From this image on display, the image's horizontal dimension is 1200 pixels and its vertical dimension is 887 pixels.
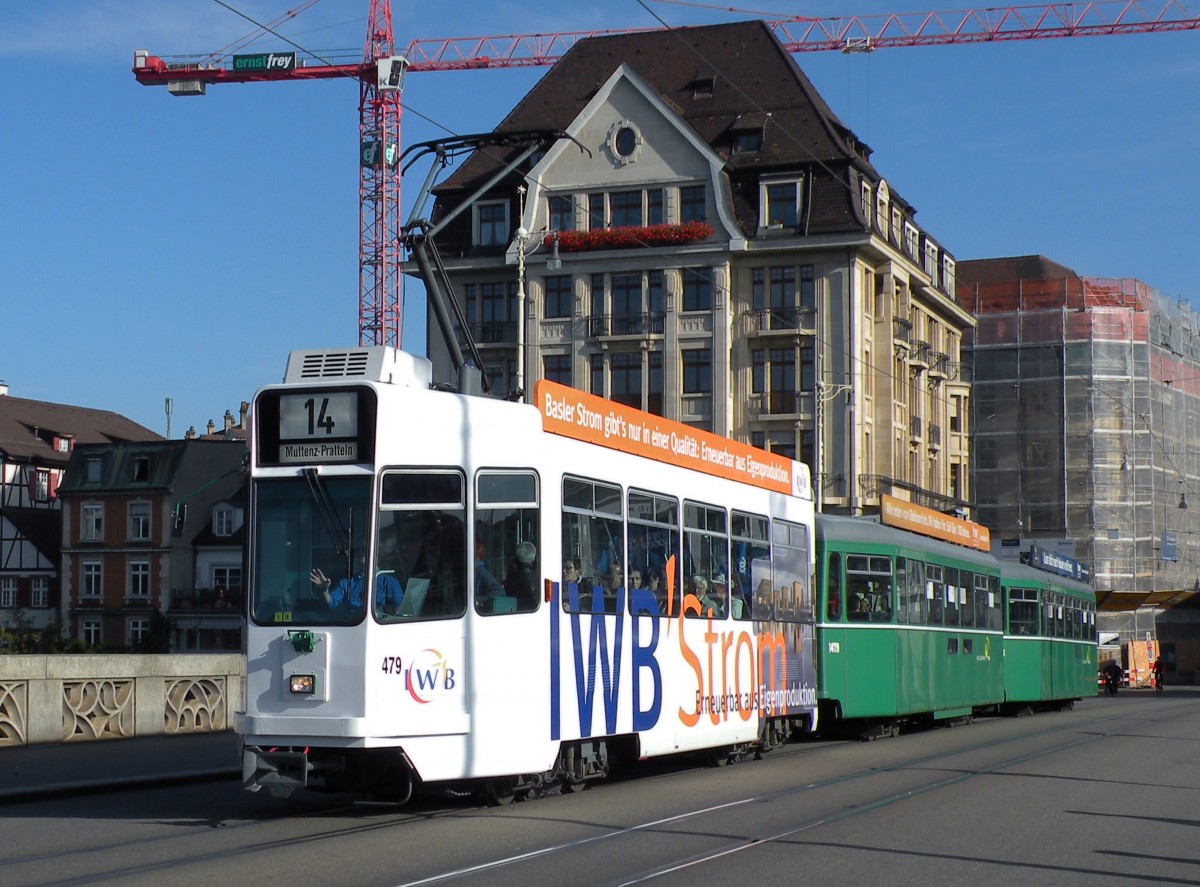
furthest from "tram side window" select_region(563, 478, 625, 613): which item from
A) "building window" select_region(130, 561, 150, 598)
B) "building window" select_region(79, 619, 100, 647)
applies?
"building window" select_region(79, 619, 100, 647)

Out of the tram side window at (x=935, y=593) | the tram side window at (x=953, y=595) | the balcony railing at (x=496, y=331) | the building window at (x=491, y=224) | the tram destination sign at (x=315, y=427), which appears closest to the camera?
the tram destination sign at (x=315, y=427)

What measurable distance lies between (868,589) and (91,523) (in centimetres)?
5849

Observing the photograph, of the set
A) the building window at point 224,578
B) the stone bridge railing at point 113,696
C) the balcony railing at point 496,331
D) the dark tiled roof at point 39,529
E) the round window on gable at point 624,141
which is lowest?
the stone bridge railing at point 113,696

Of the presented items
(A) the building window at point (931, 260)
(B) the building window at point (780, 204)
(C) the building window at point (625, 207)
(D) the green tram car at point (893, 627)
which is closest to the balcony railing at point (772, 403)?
(B) the building window at point (780, 204)

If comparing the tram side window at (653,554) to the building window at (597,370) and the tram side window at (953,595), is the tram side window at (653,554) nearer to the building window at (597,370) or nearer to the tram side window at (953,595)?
the tram side window at (953,595)

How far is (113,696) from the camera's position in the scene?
71.1ft

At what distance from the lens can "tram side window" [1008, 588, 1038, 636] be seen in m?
32.6

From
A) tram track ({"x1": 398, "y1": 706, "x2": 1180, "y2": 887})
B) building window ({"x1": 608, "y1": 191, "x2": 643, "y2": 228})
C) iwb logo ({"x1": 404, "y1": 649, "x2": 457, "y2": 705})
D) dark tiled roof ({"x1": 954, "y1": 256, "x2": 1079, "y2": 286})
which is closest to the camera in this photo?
tram track ({"x1": 398, "y1": 706, "x2": 1180, "y2": 887})

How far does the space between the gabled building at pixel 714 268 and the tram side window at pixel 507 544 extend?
41.3m

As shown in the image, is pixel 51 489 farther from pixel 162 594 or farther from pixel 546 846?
pixel 546 846

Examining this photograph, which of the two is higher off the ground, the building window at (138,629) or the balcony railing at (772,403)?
the balcony railing at (772,403)

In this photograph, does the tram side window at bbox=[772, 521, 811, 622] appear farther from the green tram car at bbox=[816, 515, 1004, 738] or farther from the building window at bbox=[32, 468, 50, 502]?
the building window at bbox=[32, 468, 50, 502]

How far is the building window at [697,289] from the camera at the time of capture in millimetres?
56938

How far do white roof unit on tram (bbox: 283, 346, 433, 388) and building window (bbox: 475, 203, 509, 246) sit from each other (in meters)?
46.1
